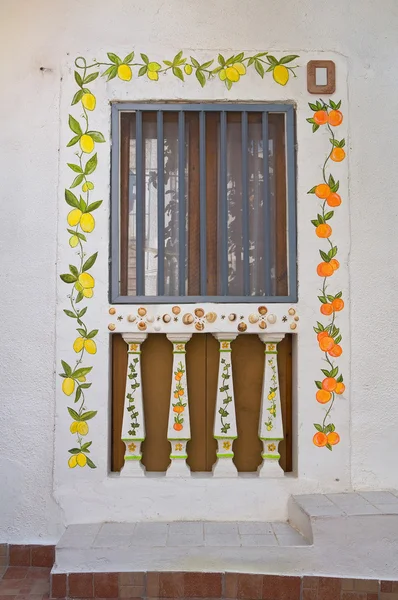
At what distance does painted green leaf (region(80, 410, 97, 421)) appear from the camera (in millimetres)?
2971

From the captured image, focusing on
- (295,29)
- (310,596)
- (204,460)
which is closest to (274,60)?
(295,29)

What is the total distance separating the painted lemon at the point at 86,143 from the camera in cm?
305

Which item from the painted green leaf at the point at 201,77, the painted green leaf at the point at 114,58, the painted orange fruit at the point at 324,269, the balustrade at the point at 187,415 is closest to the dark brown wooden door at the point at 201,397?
the balustrade at the point at 187,415

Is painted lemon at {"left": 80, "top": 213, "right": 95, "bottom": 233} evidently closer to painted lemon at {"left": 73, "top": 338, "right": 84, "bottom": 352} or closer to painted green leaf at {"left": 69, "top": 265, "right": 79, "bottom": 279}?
painted green leaf at {"left": 69, "top": 265, "right": 79, "bottom": 279}

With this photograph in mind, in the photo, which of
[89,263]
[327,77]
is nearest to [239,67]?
[327,77]

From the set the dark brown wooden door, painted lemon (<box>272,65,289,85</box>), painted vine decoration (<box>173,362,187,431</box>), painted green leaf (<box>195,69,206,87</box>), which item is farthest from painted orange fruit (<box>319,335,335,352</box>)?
painted green leaf (<box>195,69,206,87</box>)

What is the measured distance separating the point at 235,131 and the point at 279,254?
0.68 metres

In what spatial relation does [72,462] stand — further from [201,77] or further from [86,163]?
[201,77]

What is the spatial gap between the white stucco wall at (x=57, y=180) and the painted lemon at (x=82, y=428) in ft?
0.45

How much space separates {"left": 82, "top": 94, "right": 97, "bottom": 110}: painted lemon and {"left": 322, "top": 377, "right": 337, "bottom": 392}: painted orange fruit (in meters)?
1.78

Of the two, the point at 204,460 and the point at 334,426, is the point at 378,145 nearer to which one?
the point at 334,426

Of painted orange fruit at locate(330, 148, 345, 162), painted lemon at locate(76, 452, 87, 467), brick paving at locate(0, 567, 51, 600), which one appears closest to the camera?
brick paving at locate(0, 567, 51, 600)

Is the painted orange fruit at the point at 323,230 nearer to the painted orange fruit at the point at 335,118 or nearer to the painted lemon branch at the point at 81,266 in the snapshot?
the painted orange fruit at the point at 335,118

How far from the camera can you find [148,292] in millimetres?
3086
